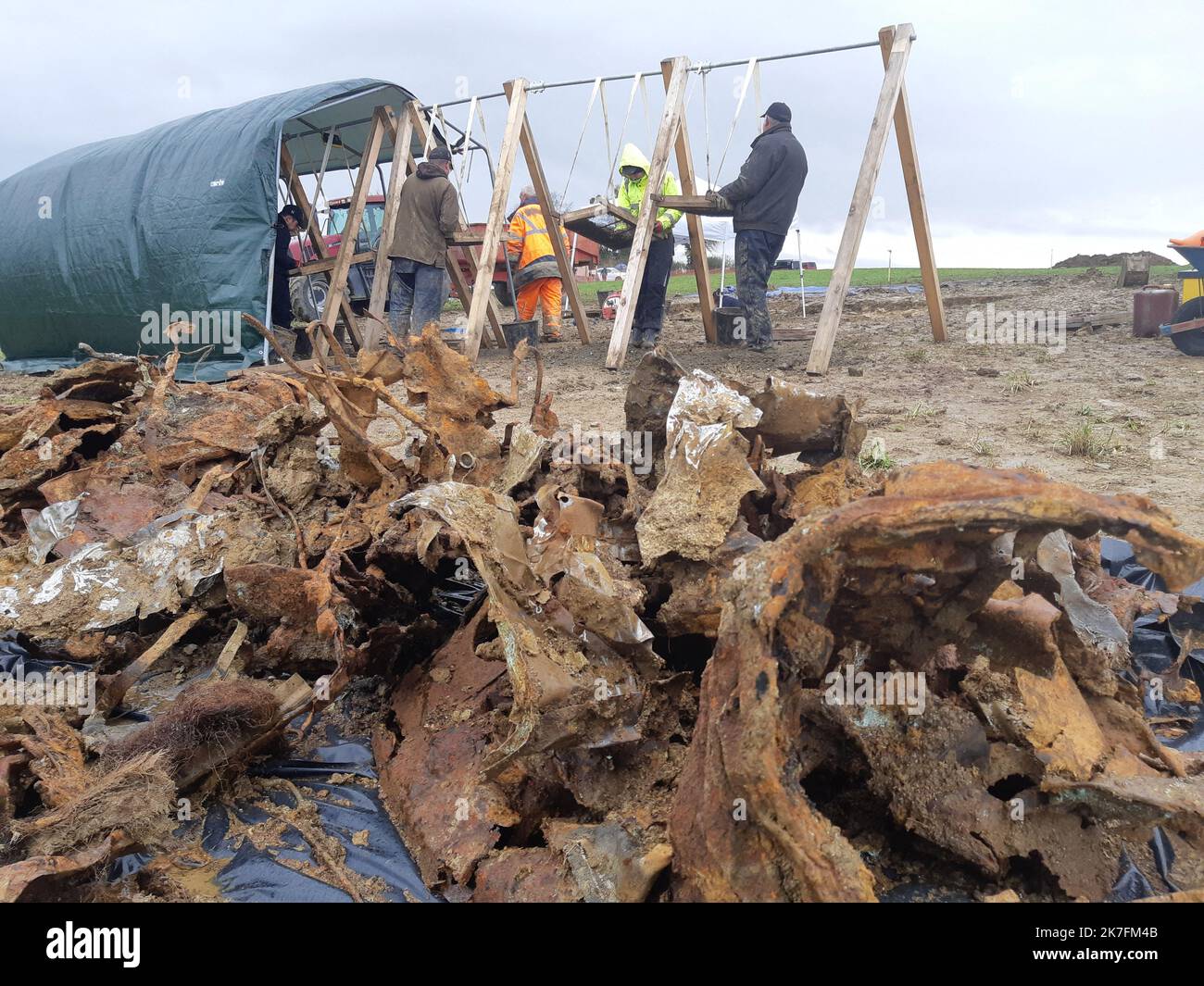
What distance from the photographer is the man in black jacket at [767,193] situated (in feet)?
27.2

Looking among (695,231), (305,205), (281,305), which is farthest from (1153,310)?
(281,305)

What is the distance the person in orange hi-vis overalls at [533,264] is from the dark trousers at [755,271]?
2.67 m

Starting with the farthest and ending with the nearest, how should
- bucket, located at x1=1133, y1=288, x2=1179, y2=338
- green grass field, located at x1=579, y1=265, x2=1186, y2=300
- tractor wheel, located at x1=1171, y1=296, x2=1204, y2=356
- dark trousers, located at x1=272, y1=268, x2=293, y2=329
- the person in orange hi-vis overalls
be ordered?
green grass field, located at x1=579, y1=265, x2=1186, y2=300 → the person in orange hi-vis overalls → dark trousers, located at x1=272, y1=268, x2=293, y2=329 → bucket, located at x1=1133, y1=288, x2=1179, y2=338 → tractor wheel, located at x1=1171, y1=296, x2=1204, y2=356

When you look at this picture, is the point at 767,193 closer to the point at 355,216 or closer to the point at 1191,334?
the point at 1191,334

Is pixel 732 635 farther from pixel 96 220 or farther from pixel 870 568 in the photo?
pixel 96 220

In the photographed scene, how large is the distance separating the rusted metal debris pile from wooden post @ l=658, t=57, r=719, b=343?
6533 millimetres

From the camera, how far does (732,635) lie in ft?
4.73

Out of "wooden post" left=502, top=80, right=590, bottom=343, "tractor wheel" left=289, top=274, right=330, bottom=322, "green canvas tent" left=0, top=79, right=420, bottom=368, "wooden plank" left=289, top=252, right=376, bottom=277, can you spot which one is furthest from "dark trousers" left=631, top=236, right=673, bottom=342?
"tractor wheel" left=289, top=274, right=330, bottom=322

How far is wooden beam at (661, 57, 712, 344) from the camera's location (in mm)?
8852

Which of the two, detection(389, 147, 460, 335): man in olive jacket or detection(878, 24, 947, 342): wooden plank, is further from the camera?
detection(389, 147, 460, 335): man in olive jacket

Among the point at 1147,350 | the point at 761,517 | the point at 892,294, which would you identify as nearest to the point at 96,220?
the point at 761,517

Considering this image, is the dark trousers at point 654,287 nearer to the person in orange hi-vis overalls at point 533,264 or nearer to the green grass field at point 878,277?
the person in orange hi-vis overalls at point 533,264

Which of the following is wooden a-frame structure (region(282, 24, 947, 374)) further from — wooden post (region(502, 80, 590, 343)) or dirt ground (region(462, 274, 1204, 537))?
dirt ground (region(462, 274, 1204, 537))
